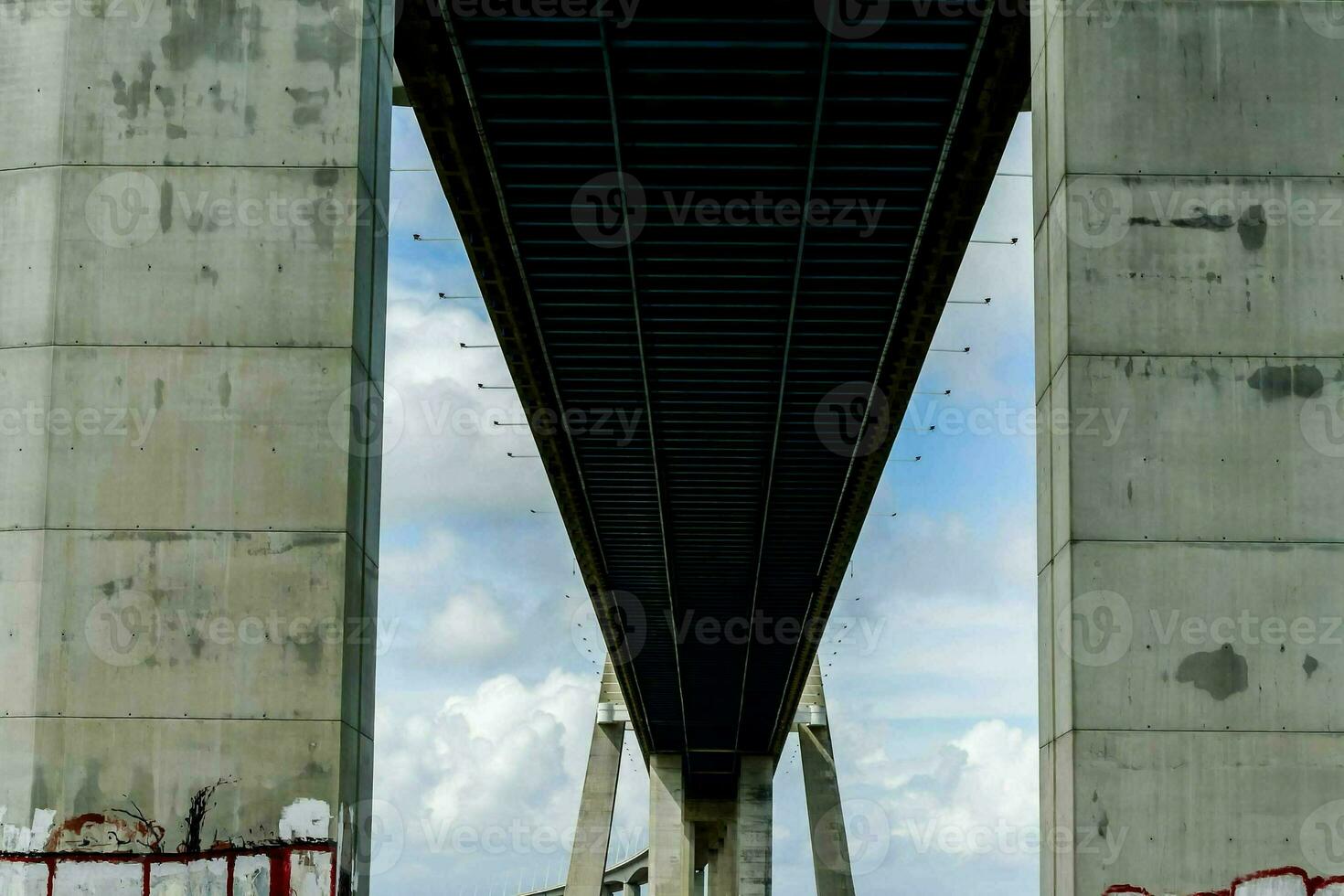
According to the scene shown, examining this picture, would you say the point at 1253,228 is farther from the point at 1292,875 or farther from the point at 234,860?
the point at 234,860

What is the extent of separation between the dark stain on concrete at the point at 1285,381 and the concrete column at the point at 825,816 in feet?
239

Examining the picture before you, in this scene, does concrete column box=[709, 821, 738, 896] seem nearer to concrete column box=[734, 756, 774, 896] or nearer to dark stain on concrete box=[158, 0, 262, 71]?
concrete column box=[734, 756, 774, 896]

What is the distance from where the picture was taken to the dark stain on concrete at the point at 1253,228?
14.5 m

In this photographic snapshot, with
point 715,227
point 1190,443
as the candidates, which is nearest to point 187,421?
point 1190,443

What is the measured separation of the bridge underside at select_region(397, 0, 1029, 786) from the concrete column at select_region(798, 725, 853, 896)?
40259mm

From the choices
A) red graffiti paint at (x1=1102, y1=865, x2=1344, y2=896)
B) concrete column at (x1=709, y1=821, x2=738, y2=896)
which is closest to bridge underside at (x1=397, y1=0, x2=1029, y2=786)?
red graffiti paint at (x1=1102, y1=865, x2=1344, y2=896)

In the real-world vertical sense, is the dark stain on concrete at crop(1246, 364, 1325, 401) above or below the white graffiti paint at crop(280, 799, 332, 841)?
above

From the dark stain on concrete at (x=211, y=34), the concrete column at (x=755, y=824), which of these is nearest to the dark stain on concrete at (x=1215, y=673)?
the dark stain on concrete at (x=211, y=34)

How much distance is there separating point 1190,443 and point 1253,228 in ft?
6.18

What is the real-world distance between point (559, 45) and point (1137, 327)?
1018 cm

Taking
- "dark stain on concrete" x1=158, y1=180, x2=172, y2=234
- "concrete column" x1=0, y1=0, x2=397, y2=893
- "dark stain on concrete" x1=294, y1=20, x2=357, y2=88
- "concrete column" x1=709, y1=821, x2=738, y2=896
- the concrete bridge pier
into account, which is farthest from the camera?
"concrete column" x1=709, y1=821, x2=738, y2=896

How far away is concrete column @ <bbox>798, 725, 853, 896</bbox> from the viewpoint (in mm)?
87625

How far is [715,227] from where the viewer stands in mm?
28672

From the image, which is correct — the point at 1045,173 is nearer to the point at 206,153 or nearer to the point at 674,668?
the point at 206,153
